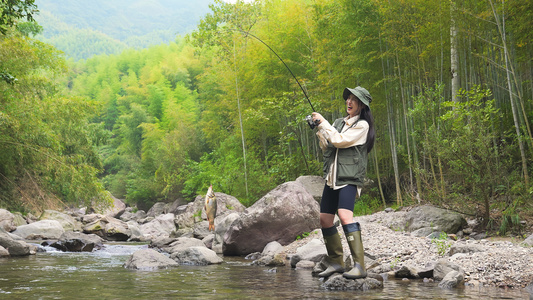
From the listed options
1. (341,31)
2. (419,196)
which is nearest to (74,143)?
(341,31)

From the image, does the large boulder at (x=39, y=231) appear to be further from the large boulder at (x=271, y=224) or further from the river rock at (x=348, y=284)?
the river rock at (x=348, y=284)

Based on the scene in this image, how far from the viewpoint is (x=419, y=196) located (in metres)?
8.98

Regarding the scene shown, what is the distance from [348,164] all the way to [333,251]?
898mm

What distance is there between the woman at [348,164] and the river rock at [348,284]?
0.05 meters

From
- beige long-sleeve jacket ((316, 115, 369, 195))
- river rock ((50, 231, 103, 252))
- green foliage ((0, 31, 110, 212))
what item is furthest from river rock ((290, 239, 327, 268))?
green foliage ((0, 31, 110, 212))

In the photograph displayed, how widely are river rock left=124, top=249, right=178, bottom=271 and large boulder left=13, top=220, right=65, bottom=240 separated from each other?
245 inches

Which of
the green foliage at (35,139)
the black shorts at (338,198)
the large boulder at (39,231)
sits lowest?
the large boulder at (39,231)

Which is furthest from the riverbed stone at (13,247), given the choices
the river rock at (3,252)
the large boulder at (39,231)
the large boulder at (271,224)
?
the large boulder at (39,231)

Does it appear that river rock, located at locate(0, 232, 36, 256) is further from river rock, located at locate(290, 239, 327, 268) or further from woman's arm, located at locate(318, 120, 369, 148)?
woman's arm, located at locate(318, 120, 369, 148)

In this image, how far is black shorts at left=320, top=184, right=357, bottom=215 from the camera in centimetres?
407

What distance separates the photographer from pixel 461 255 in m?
5.43

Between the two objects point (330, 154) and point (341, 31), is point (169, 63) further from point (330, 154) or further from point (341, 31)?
point (330, 154)

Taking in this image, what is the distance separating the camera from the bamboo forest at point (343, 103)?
7.37 m

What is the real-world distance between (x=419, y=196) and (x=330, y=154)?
209 inches
